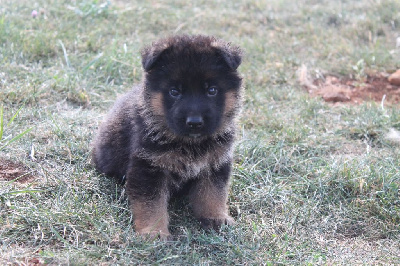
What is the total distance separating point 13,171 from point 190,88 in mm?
1818

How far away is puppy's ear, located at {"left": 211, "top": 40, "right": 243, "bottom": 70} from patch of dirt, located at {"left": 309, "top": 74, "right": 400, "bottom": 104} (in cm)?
295

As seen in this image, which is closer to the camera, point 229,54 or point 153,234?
point 153,234

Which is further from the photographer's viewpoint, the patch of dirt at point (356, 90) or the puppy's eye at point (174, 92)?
the patch of dirt at point (356, 90)

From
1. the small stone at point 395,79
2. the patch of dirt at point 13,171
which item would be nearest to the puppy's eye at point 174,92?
the patch of dirt at point 13,171

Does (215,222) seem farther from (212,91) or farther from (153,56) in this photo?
(153,56)

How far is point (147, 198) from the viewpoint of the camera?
3828 mm

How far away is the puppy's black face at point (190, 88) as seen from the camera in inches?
150

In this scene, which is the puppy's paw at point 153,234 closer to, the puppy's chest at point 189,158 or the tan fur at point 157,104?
A: the puppy's chest at point 189,158

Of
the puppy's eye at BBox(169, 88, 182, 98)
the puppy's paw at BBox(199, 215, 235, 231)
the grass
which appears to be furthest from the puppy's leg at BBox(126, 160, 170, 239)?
A: the puppy's eye at BBox(169, 88, 182, 98)

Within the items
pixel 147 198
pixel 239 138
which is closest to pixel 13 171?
pixel 147 198

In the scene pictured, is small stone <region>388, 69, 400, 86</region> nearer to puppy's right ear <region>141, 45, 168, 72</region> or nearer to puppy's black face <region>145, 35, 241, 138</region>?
puppy's black face <region>145, 35, 241, 138</region>

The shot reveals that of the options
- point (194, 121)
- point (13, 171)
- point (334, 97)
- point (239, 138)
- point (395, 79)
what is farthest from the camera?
point (395, 79)

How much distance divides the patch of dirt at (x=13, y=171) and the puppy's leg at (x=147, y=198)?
1068 mm

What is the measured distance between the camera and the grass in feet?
12.1
